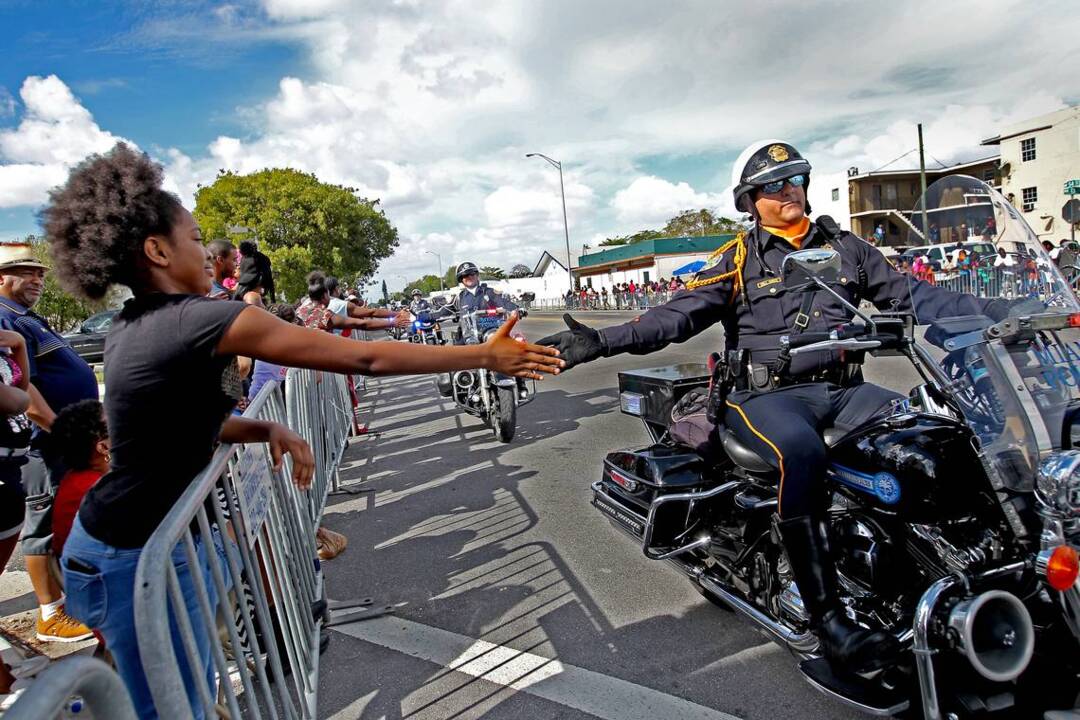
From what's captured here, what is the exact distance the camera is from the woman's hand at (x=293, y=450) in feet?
8.36

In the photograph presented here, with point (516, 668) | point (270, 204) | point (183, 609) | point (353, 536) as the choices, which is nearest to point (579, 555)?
point (516, 668)

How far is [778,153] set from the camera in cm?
334

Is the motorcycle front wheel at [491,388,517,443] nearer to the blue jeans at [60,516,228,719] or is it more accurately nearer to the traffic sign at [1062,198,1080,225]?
the blue jeans at [60,516,228,719]

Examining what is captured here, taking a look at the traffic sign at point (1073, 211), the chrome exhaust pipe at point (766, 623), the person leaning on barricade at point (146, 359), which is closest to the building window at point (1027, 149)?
the traffic sign at point (1073, 211)

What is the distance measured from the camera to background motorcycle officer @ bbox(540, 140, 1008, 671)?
8.21 feet

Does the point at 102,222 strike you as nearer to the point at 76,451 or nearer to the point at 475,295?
the point at 76,451

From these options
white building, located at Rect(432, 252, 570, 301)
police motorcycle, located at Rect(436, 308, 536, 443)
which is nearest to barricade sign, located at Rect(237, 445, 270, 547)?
police motorcycle, located at Rect(436, 308, 536, 443)

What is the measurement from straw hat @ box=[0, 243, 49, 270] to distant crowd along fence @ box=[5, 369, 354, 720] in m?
1.66

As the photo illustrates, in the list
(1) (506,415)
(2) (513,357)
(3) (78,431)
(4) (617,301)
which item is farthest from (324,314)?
(4) (617,301)

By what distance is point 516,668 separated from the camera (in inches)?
124

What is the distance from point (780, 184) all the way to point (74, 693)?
3.21 meters

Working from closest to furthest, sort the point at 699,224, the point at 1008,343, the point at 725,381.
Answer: the point at 1008,343 → the point at 725,381 → the point at 699,224

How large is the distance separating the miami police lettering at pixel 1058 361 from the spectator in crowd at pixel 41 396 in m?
4.39

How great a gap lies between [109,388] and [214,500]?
0.49m
